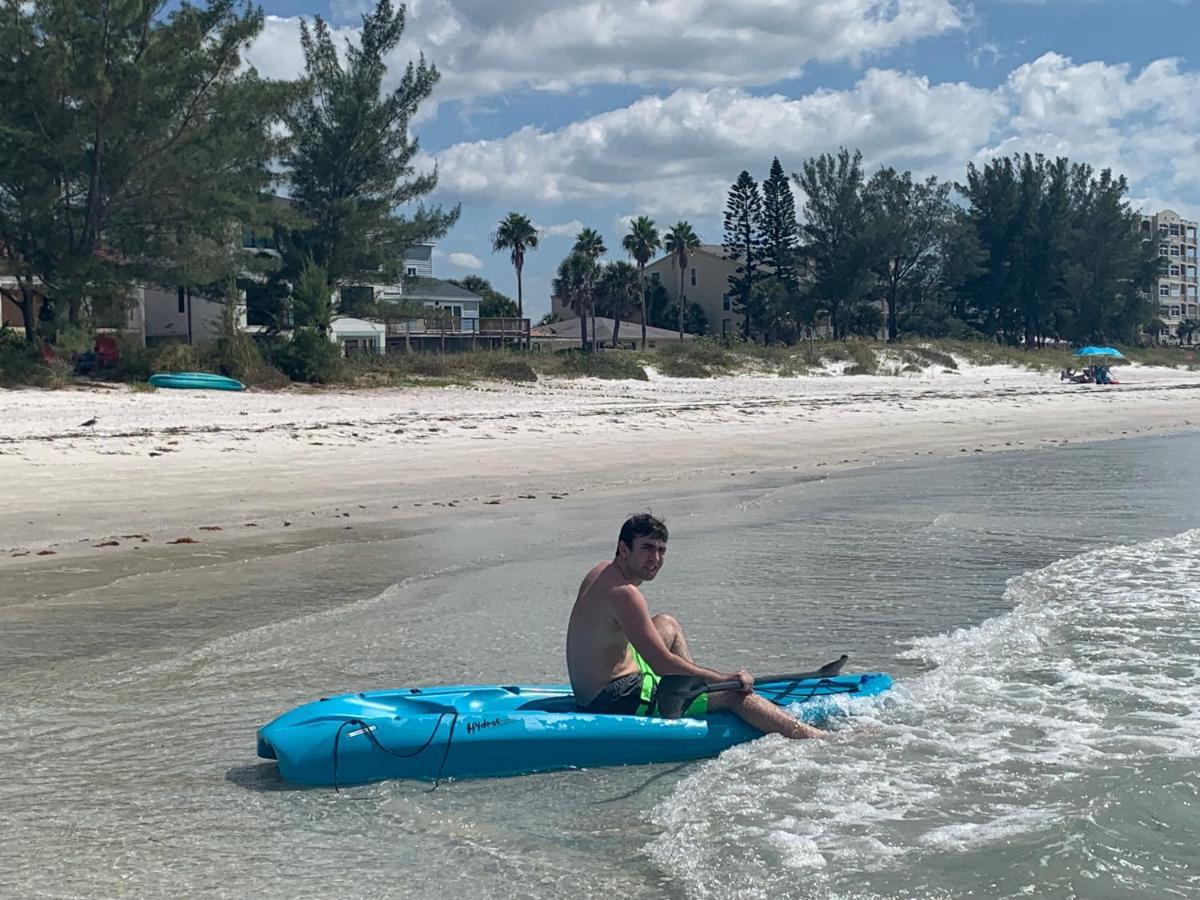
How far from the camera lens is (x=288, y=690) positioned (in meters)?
8.02

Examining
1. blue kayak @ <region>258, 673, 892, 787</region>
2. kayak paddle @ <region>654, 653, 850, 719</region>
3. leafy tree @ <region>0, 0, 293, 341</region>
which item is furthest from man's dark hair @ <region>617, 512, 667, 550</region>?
leafy tree @ <region>0, 0, 293, 341</region>

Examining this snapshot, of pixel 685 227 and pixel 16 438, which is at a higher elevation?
pixel 685 227

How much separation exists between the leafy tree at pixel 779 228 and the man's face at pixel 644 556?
6035 cm

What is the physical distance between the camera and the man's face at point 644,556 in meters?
6.50

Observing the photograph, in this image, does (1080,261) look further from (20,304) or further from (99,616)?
(99,616)

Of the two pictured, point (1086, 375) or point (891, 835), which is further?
point (1086, 375)

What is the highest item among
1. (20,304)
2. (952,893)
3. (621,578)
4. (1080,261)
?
(1080,261)

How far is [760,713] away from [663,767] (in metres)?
0.62

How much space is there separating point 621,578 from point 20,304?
87.9 ft

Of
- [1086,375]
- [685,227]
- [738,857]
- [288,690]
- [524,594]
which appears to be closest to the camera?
[738,857]

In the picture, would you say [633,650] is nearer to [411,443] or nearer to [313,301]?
[411,443]

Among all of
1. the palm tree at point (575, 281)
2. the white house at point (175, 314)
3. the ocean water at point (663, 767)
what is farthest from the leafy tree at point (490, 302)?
the ocean water at point (663, 767)

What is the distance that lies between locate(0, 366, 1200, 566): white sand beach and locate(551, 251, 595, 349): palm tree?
115 feet

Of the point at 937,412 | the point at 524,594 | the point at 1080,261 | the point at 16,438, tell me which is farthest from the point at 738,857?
the point at 1080,261
